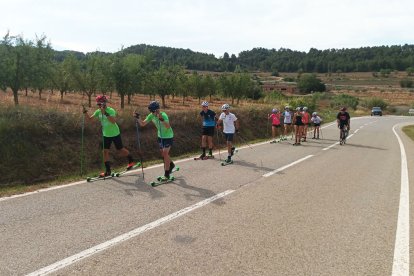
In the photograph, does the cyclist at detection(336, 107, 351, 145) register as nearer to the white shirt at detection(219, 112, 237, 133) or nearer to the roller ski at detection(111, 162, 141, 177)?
the white shirt at detection(219, 112, 237, 133)

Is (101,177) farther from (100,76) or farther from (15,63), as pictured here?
(100,76)

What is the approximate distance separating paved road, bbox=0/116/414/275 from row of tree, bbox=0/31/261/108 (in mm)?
23413

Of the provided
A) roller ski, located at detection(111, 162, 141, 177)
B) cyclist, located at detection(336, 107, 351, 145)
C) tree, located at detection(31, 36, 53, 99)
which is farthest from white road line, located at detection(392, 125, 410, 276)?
tree, located at detection(31, 36, 53, 99)

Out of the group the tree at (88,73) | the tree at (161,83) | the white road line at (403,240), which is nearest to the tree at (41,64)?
the tree at (88,73)

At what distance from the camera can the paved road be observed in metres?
4.49

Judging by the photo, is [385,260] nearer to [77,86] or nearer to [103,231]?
[103,231]

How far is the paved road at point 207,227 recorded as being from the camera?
4492 mm

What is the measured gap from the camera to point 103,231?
18.0ft

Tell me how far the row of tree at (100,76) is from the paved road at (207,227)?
23.4 m

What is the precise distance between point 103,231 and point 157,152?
32.4 feet

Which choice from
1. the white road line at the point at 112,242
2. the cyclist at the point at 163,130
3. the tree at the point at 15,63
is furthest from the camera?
the tree at the point at 15,63

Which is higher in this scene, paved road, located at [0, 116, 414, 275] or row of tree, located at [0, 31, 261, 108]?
row of tree, located at [0, 31, 261, 108]

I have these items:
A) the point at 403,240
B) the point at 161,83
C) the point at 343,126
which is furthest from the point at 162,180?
the point at 161,83

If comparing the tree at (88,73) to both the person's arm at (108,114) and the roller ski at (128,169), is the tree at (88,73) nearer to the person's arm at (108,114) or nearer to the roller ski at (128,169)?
the roller ski at (128,169)
